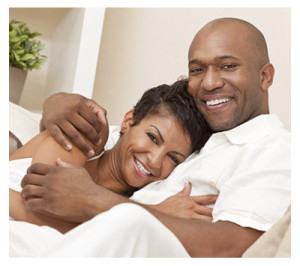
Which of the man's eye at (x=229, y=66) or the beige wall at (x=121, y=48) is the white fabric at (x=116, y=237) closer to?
the man's eye at (x=229, y=66)

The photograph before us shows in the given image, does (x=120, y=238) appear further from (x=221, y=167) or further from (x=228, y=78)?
(x=228, y=78)

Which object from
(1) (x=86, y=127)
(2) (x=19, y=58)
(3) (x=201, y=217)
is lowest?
(3) (x=201, y=217)

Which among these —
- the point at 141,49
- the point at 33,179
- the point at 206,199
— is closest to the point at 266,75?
the point at 206,199

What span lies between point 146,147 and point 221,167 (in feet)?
0.90

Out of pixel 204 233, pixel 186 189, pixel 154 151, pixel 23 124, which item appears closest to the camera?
pixel 204 233

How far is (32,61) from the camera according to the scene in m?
2.46

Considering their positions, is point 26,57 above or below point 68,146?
above

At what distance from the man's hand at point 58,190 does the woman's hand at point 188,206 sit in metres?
0.25

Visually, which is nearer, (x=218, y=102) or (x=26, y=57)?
(x=218, y=102)

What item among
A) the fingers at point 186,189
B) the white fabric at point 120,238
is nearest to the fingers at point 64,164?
the fingers at point 186,189

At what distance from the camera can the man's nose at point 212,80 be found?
58.5 inches

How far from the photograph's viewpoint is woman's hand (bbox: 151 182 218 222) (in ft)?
4.16

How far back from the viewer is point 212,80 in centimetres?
149
